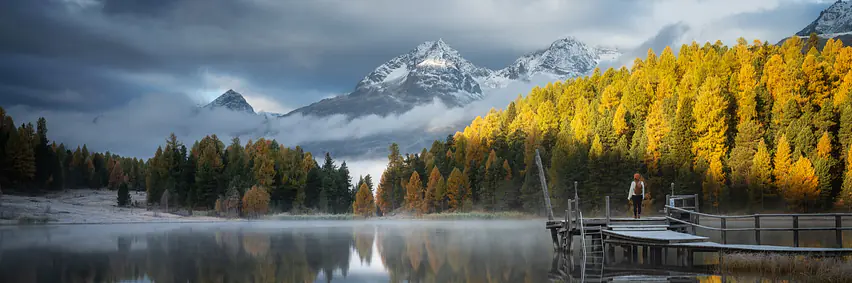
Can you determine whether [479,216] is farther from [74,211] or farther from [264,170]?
[74,211]

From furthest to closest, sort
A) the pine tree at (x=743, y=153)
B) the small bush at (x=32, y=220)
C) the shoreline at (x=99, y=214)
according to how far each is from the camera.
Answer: the shoreline at (x=99, y=214) → the small bush at (x=32, y=220) → the pine tree at (x=743, y=153)

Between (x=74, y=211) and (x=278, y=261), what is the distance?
259 feet

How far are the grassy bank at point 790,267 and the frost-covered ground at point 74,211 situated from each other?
86396 mm

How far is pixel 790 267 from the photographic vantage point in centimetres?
2512

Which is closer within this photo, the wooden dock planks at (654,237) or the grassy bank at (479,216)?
the wooden dock planks at (654,237)

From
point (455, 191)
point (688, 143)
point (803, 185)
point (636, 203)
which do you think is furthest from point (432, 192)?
point (636, 203)

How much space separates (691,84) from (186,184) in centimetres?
8401

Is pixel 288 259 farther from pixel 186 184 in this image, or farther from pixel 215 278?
pixel 186 184

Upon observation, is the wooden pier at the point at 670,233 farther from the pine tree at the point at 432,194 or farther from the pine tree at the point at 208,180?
the pine tree at the point at 208,180

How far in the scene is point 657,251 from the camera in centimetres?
3120

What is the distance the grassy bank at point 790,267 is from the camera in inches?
898

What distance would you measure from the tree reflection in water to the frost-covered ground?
2048 inches

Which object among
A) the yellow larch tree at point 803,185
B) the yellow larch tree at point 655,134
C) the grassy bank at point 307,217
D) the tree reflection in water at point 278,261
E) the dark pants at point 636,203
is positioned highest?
the yellow larch tree at point 655,134

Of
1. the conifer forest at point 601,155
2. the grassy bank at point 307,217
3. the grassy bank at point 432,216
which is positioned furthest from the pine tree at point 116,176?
the grassy bank at point 432,216
